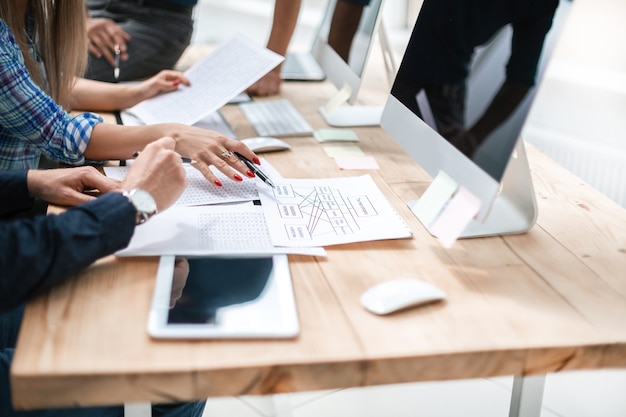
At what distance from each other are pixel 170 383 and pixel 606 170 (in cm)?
184

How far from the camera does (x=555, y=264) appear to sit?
110 centimetres

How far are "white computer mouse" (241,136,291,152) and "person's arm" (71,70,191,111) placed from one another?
0.37 metres

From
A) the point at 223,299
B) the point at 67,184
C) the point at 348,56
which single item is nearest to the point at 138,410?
the point at 223,299

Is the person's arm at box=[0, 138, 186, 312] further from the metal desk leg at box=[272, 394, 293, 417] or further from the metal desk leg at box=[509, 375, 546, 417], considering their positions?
the metal desk leg at box=[272, 394, 293, 417]

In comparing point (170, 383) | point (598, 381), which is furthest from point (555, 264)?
point (598, 381)

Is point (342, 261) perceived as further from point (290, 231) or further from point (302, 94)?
point (302, 94)

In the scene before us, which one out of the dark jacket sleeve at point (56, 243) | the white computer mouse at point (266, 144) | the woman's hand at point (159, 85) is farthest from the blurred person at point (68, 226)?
the woman's hand at point (159, 85)

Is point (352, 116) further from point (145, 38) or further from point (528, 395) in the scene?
point (528, 395)

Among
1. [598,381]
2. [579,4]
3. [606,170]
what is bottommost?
[598,381]

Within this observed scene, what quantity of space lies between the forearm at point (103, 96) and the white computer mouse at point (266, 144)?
0.39 metres

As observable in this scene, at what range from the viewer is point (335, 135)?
166cm

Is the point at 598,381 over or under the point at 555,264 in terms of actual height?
under

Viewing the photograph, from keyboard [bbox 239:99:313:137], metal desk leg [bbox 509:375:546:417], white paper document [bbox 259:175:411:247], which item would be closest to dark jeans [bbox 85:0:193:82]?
keyboard [bbox 239:99:313:137]

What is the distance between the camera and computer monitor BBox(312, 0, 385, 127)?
1.68 meters
